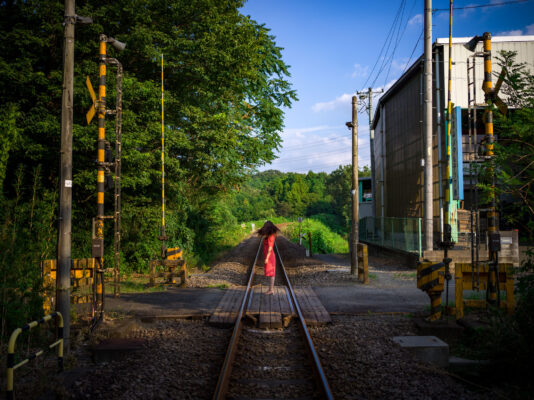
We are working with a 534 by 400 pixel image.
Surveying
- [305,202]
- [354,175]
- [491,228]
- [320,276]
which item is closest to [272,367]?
[491,228]

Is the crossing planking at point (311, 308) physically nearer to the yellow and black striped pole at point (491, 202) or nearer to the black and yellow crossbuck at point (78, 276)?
the yellow and black striped pole at point (491, 202)

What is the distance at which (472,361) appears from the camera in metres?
5.39

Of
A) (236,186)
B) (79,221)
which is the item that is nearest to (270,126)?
(236,186)

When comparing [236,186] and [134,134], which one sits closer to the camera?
[134,134]

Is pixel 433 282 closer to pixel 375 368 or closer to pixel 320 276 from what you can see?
pixel 375 368

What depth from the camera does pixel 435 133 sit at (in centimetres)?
1845

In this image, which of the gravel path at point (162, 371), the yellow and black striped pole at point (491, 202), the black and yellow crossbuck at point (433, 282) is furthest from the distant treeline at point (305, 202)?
the gravel path at point (162, 371)

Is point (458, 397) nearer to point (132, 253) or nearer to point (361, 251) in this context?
point (361, 251)

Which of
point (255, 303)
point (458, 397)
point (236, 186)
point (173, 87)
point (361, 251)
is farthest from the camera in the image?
point (236, 186)

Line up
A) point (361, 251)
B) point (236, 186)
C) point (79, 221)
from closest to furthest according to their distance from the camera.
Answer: point (361, 251), point (79, 221), point (236, 186)

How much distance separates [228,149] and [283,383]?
43.0ft

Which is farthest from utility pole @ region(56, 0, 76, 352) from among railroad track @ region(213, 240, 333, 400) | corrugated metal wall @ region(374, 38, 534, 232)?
corrugated metal wall @ region(374, 38, 534, 232)

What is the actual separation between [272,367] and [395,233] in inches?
589

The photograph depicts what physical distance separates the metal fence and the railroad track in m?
10.2
